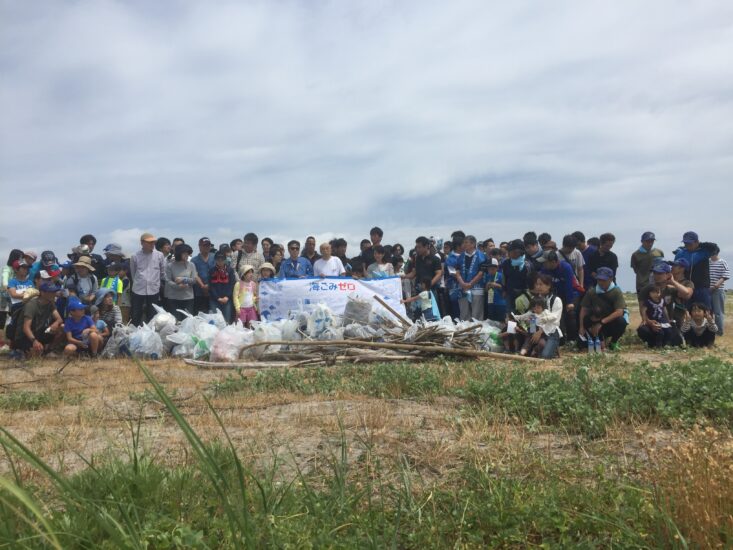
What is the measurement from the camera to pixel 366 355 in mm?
8711

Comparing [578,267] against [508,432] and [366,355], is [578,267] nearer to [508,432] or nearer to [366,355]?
[366,355]

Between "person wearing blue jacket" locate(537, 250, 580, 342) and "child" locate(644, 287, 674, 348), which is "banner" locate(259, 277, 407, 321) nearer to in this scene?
"person wearing blue jacket" locate(537, 250, 580, 342)

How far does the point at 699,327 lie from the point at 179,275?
836 centimetres

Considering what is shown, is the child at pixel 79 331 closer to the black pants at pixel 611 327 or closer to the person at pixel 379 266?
the person at pixel 379 266

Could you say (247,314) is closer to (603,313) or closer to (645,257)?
(603,313)

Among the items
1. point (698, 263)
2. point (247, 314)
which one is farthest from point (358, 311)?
point (698, 263)

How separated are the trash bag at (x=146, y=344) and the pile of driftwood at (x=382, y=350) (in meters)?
1.12

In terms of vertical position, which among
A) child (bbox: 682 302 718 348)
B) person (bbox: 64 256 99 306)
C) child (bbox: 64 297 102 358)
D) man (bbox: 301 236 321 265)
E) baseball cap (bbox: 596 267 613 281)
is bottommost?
child (bbox: 682 302 718 348)

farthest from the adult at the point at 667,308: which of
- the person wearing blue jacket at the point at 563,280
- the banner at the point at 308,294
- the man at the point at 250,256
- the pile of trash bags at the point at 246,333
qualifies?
the man at the point at 250,256

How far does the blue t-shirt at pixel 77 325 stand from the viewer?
9.91 meters

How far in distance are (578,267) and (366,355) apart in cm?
450

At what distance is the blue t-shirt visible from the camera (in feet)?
32.5

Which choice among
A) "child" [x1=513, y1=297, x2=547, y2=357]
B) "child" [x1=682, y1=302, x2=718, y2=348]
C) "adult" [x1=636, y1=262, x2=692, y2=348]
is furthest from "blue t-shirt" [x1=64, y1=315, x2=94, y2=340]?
"child" [x1=682, y1=302, x2=718, y2=348]

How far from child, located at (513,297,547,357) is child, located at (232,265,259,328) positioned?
4.49 m
